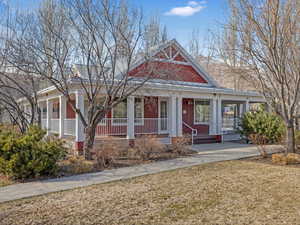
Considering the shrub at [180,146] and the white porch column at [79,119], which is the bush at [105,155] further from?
the shrub at [180,146]

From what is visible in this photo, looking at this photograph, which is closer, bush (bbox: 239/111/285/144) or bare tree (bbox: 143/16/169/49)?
bare tree (bbox: 143/16/169/49)

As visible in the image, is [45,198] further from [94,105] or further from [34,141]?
[94,105]

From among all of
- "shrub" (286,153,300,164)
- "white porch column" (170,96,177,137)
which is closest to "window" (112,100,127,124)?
"white porch column" (170,96,177,137)

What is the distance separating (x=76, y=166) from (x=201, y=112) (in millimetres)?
11326

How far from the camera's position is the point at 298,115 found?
33.8 ft

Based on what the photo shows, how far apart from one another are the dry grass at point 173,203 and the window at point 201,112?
10.2m

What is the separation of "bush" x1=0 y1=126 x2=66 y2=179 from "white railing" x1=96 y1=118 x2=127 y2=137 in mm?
5436

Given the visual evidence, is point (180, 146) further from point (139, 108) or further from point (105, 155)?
point (139, 108)

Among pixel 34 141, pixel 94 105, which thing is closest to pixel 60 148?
pixel 34 141

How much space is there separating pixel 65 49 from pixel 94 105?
2.39m

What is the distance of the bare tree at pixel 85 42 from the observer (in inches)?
359

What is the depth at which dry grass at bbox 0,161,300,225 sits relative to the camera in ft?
14.3

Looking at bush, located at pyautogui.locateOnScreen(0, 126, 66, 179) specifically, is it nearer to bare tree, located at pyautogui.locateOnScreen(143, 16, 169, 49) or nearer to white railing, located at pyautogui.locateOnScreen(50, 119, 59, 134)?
bare tree, located at pyautogui.locateOnScreen(143, 16, 169, 49)

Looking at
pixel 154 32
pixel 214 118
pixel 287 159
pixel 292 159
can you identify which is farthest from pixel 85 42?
pixel 214 118
